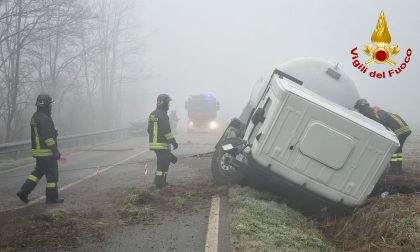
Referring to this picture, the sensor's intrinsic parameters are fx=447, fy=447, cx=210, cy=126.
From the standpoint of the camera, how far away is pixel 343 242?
5719mm

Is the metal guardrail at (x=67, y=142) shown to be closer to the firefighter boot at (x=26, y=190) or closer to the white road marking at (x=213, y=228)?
the firefighter boot at (x=26, y=190)

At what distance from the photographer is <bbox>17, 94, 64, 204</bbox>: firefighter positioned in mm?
7469

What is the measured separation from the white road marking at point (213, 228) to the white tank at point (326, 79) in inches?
121

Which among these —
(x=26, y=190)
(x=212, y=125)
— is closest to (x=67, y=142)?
(x=212, y=125)

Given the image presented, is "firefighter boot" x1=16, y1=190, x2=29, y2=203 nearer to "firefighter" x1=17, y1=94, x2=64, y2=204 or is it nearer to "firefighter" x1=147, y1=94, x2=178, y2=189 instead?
"firefighter" x1=17, y1=94, x2=64, y2=204

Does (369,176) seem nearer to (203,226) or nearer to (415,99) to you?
(203,226)

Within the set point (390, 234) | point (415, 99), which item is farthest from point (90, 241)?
point (415, 99)

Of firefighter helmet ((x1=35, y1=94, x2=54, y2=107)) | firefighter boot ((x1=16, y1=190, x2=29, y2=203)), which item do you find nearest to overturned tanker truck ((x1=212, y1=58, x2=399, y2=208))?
firefighter helmet ((x1=35, y1=94, x2=54, y2=107))

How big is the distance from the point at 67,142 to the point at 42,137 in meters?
13.4

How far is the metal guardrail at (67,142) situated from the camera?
45.7 ft

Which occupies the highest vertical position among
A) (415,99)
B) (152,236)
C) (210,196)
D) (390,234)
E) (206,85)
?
(390,234)

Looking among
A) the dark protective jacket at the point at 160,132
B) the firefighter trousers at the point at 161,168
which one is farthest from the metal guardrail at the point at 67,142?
the firefighter trousers at the point at 161,168

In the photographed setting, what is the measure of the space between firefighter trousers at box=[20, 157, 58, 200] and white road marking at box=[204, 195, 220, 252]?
267 centimetres

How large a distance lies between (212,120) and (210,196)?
2389cm
